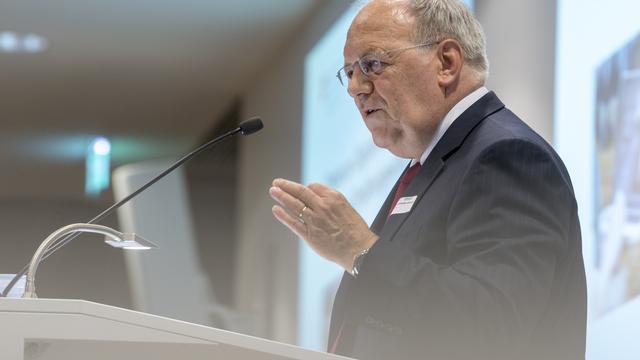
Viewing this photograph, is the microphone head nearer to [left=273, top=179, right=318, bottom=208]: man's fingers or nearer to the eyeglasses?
the eyeglasses

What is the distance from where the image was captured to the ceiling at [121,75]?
683 cm

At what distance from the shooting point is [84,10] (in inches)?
265

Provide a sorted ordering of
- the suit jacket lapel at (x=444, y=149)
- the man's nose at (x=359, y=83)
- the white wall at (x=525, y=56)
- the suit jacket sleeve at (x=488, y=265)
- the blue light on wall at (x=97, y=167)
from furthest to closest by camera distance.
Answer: the blue light on wall at (x=97, y=167)
the white wall at (x=525, y=56)
the man's nose at (x=359, y=83)
the suit jacket lapel at (x=444, y=149)
the suit jacket sleeve at (x=488, y=265)

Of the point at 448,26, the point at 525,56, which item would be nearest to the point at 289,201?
the point at 448,26

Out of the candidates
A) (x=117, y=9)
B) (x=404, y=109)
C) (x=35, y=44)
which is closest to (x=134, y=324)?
(x=404, y=109)

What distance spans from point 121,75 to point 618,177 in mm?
6679

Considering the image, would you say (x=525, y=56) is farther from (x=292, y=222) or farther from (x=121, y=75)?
(x=121, y=75)

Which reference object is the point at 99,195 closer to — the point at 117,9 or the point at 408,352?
the point at 117,9

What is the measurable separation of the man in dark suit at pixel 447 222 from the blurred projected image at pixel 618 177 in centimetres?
105

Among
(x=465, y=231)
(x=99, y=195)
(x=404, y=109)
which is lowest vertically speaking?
(x=465, y=231)

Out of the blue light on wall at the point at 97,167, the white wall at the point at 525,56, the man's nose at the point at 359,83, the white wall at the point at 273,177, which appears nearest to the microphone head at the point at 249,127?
the man's nose at the point at 359,83

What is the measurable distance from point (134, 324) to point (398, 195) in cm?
73

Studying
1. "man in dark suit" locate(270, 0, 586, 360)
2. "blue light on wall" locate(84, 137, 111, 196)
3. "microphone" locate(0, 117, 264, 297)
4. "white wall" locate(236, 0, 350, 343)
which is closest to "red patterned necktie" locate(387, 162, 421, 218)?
"man in dark suit" locate(270, 0, 586, 360)

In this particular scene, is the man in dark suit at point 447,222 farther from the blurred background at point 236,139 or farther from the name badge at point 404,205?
the blurred background at point 236,139
